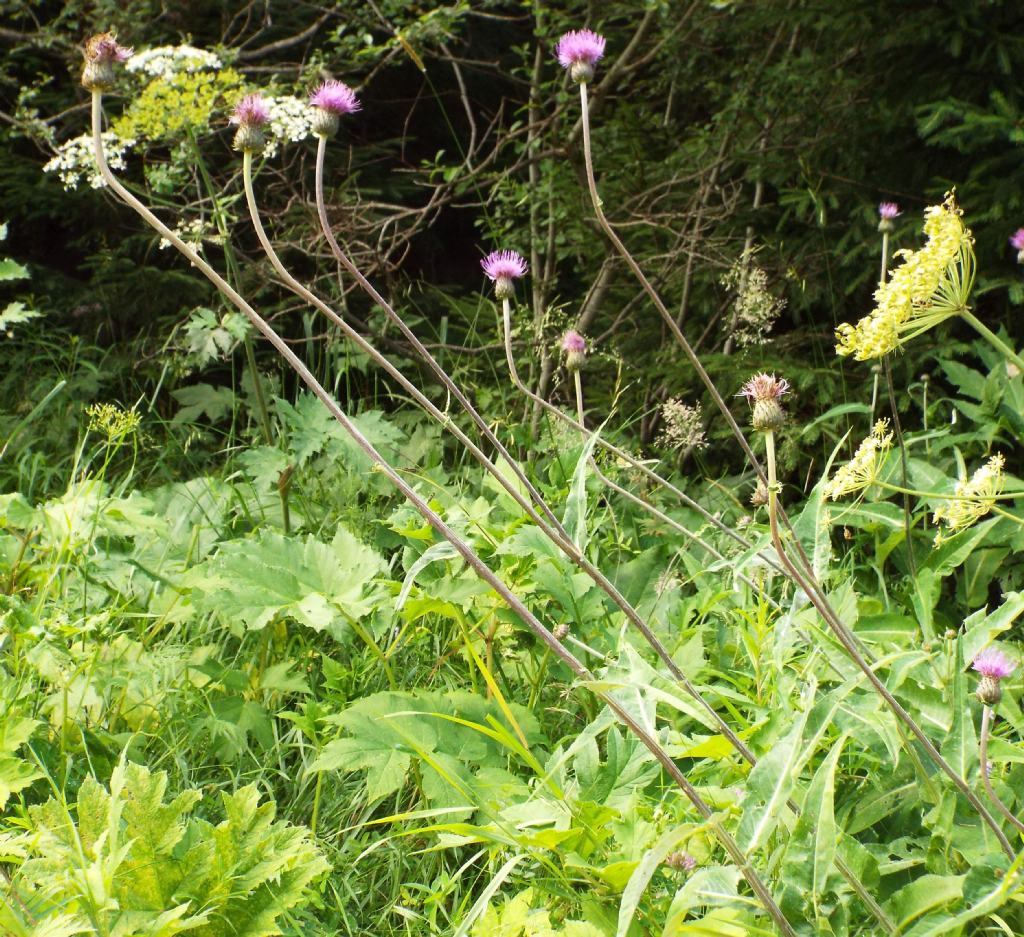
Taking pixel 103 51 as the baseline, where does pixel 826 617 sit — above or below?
below

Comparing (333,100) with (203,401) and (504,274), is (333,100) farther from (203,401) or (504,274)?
(203,401)

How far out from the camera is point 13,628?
2018 mm

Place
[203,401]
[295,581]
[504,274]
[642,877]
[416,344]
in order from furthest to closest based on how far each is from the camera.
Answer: [203,401], [295,581], [504,274], [416,344], [642,877]

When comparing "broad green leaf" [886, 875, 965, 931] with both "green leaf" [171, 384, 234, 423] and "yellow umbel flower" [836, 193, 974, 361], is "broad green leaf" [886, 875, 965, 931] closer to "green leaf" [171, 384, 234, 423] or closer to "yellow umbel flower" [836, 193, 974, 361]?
"yellow umbel flower" [836, 193, 974, 361]

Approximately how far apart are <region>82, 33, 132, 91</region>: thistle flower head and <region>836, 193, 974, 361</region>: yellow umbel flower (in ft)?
3.39

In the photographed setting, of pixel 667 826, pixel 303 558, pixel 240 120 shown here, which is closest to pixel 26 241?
pixel 303 558

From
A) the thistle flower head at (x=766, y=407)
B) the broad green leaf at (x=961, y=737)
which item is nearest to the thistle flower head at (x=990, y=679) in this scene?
the broad green leaf at (x=961, y=737)

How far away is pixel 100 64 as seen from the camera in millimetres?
1535

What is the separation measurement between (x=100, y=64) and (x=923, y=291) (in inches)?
44.0

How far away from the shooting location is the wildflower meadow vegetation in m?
1.42

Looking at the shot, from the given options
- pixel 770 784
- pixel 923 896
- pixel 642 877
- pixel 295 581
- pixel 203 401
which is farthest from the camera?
pixel 203 401

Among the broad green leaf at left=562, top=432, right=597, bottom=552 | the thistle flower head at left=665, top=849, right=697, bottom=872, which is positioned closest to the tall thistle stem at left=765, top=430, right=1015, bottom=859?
the broad green leaf at left=562, top=432, right=597, bottom=552

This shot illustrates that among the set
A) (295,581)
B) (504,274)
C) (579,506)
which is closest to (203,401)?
(295,581)

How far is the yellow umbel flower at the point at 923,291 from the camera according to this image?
4.10 ft
